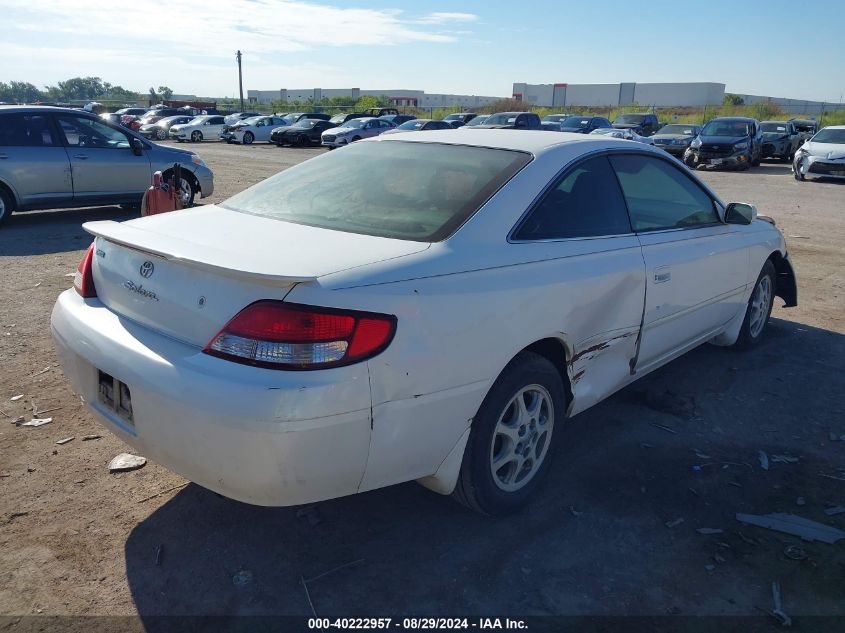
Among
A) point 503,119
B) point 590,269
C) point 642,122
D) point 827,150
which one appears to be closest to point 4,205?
point 590,269

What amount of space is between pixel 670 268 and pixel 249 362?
103 inches

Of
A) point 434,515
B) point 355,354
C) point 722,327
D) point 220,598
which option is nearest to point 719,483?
point 434,515

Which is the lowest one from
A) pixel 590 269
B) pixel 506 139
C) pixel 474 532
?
pixel 474 532

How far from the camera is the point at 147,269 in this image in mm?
2814

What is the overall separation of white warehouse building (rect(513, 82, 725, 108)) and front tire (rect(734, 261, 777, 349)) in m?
78.8

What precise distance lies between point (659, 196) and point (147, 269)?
299 centimetres

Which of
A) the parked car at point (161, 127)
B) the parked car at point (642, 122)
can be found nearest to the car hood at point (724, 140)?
the parked car at point (642, 122)

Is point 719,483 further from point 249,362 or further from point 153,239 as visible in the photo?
point 153,239

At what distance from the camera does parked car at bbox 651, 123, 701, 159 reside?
25.8 m

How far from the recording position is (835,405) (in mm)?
4570

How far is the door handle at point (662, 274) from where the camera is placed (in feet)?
12.7

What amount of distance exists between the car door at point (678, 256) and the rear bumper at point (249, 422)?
2100 mm

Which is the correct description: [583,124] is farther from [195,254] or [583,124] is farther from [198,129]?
[195,254]

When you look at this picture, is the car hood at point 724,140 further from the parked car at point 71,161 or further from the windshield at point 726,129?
the parked car at point 71,161
